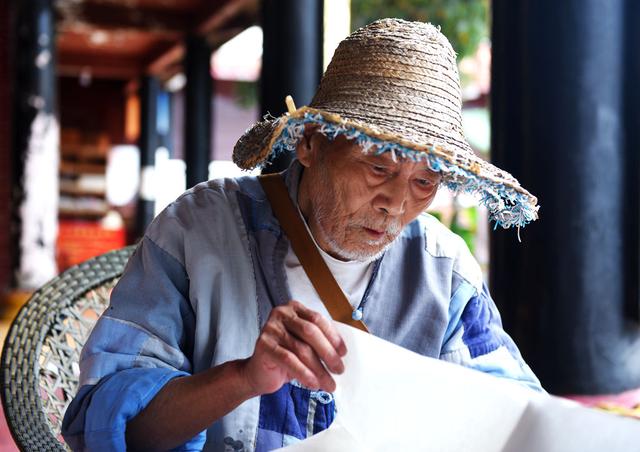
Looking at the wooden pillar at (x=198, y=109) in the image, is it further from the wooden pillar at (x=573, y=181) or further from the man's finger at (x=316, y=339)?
the man's finger at (x=316, y=339)

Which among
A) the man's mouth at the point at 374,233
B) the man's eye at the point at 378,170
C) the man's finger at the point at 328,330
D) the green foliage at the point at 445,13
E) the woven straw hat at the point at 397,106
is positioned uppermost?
the green foliage at the point at 445,13

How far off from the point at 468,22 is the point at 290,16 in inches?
124

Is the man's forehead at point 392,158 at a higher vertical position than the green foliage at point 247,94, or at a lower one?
lower

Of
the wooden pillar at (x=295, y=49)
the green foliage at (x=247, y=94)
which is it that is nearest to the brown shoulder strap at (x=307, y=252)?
the wooden pillar at (x=295, y=49)

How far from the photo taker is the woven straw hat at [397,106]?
1.45m

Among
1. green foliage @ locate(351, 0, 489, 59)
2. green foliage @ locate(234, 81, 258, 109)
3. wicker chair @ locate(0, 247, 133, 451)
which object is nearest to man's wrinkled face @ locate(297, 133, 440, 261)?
wicker chair @ locate(0, 247, 133, 451)

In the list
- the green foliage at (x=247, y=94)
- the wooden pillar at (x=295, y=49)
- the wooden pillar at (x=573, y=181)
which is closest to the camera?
the wooden pillar at (x=573, y=181)

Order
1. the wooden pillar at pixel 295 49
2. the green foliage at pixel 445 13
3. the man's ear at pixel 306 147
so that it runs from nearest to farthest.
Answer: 1. the man's ear at pixel 306 147
2. the wooden pillar at pixel 295 49
3. the green foliage at pixel 445 13

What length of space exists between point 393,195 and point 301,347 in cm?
39

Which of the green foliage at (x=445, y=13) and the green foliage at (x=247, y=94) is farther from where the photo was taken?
the green foliage at (x=247, y=94)

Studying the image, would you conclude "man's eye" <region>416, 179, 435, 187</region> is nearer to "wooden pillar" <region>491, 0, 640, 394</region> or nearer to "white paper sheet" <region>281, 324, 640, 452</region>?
"white paper sheet" <region>281, 324, 640, 452</region>

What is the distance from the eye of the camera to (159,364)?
1509 mm

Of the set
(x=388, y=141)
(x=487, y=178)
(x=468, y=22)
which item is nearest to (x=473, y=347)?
(x=487, y=178)

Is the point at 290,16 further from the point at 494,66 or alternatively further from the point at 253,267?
the point at 253,267
